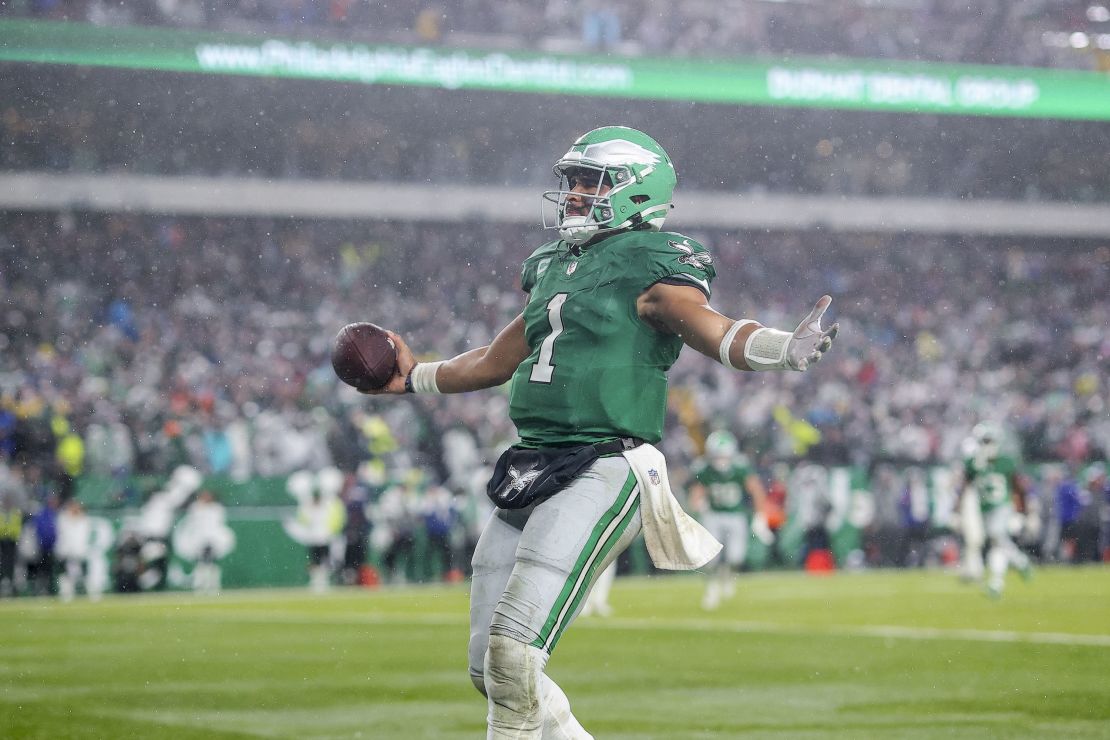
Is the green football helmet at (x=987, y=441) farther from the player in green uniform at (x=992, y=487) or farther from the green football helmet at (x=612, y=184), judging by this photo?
the green football helmet at (x=612, y=184)

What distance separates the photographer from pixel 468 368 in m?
4.97

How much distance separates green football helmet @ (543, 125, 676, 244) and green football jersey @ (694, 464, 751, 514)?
12205 mm

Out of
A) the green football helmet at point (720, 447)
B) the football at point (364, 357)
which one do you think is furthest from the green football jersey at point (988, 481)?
the football at point (364, 357)

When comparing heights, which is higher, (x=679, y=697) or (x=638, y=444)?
(x=638, y=444)

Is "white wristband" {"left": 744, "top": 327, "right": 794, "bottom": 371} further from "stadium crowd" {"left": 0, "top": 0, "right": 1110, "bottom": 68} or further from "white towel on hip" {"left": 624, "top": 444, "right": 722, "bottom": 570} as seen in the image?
"stadium crowd" {"left": 0, "top": 0, "right": 1110, "bottom": 68}

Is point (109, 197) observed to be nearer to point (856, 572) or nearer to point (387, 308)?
point (387, 308)

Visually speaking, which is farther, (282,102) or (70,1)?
(282,102)

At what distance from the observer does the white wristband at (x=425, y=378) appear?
16.5 ft

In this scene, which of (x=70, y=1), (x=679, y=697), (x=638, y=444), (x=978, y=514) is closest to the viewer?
(x=638, y=444)

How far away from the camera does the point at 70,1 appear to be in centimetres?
2439

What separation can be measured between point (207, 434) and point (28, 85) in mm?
10159

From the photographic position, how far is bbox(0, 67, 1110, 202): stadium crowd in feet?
86.5

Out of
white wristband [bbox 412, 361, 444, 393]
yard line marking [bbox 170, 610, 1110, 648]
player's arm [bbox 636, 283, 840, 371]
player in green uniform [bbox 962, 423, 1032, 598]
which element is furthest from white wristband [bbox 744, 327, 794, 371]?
player in green uniform [bbox 962, 423, 1032, 598]

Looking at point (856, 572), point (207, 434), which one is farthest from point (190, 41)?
point (856, 572)
